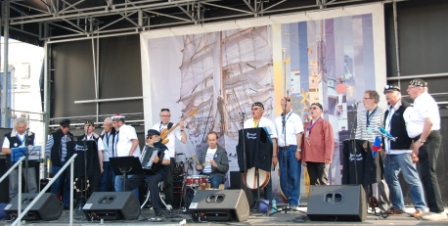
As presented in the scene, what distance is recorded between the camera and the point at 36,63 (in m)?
29.1

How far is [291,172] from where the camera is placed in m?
8.36

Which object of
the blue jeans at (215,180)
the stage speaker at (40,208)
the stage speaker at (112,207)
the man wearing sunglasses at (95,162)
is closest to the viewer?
the stage speaker at (112,207)

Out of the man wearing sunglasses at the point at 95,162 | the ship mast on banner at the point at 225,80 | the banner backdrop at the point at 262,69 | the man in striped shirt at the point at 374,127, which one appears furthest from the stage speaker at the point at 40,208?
the man in striped shirt at the point at 374,127

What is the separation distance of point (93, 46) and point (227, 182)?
4.55 meters

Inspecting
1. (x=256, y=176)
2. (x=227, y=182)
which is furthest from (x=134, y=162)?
(x=227, y=182)

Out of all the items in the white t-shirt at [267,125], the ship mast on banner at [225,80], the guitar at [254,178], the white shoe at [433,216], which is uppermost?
the ship mast on banner at [225,80]

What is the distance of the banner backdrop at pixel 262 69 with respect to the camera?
9.48 meters

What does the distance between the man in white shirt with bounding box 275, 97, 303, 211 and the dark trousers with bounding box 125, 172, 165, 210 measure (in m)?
1.87

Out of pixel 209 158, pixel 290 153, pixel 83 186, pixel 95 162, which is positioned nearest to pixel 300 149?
pixel 290 153

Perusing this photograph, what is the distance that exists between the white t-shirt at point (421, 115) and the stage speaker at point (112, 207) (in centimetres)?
388

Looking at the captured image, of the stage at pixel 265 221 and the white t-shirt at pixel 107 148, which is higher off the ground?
the white t-shirt at pixel 107 148

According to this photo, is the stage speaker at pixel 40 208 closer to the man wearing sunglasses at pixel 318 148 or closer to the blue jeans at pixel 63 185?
the blue jeans at pixel 63 185

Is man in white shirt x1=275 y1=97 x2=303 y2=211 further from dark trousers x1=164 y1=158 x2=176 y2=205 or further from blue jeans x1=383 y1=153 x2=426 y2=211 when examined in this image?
dark trousers x1=164 y1=158 x2=176 y2=205

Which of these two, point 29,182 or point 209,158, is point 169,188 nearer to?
point 209,158
